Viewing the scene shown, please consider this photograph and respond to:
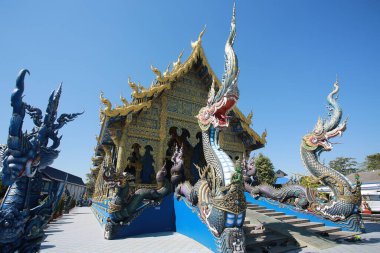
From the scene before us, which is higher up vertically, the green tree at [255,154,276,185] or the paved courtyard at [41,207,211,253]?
the green tree at [255,154,276,185]

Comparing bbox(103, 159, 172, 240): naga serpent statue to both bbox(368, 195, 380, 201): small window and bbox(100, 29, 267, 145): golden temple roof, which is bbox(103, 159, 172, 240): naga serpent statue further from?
bbox(368, 195, 380, 201): small window

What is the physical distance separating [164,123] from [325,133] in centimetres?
595

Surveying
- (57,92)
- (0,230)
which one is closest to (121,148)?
(57,92)

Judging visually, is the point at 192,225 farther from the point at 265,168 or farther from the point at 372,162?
the point at 372,162

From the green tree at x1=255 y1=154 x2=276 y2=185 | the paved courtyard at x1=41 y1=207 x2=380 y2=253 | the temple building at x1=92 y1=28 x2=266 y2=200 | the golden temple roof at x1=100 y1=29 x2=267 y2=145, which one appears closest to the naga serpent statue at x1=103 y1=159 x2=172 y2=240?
the paved courtyard at x1=41 y1=207 x2=380 y2=253

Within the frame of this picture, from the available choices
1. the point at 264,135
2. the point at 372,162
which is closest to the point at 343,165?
the point at 372,162

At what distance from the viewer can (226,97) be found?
5555 millimetres

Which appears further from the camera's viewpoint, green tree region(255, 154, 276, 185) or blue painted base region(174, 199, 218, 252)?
green tree region(255, 154, 276, 185)

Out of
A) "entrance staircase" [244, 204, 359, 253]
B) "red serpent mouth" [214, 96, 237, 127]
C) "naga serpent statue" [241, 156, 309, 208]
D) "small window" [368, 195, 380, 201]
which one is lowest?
"entrance staircase" [244, 204, 359, 253]

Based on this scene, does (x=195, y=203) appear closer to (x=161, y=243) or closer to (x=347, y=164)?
(x=161, y=243)

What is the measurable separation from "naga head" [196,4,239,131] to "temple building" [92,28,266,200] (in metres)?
1.72

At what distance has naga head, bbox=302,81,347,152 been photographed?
8.27m

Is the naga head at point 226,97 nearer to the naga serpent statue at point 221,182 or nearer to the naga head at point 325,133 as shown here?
the naga serpent statue at point 221,182

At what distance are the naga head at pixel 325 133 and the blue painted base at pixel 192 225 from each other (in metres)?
5.11
